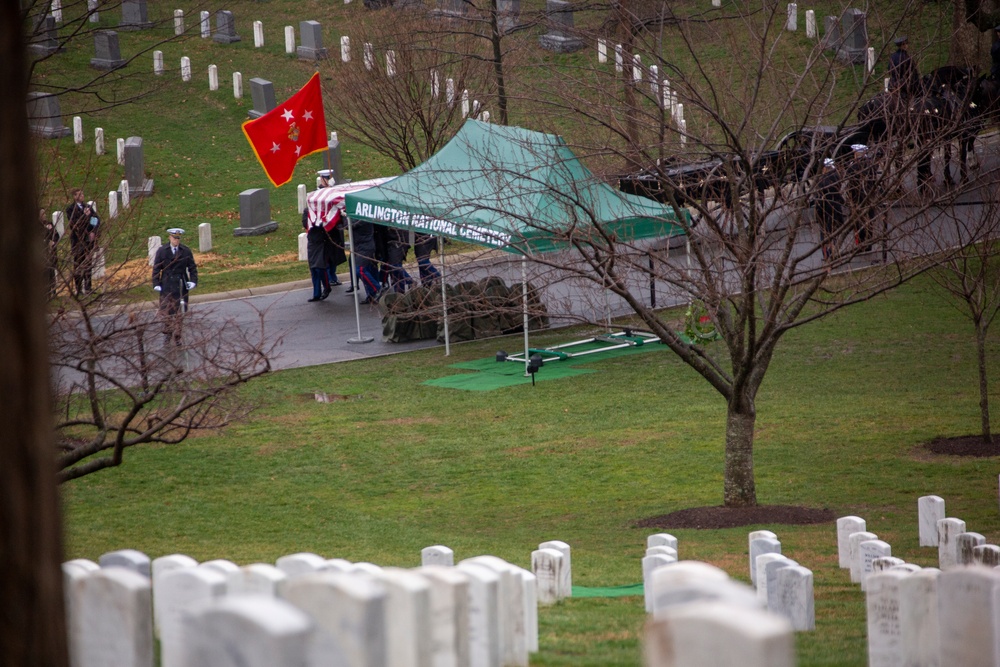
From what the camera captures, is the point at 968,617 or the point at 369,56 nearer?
the point at 968,617

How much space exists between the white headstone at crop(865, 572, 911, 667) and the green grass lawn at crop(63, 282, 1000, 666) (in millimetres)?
1444

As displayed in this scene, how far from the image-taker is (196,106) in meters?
35.6

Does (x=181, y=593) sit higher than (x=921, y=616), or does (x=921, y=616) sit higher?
(x=181, y=593)

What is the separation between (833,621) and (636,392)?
31.9 feet

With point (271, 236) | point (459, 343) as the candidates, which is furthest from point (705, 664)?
point (271, 236)

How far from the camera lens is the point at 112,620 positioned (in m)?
3.01

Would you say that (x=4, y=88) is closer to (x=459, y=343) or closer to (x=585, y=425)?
(x=585, y=425)

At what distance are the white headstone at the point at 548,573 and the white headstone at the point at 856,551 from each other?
1865mm

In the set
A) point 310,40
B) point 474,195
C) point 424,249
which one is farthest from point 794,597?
point 310,40

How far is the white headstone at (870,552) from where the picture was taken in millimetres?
6730

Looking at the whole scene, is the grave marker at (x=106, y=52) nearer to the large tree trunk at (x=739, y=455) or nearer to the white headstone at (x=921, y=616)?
the large tree trunk at (x=739, y=455)

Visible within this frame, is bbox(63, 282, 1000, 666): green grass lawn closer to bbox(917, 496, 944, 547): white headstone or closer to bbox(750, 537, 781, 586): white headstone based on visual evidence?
bbox(917, 496, 944, 547): white headstone

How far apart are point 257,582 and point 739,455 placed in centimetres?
755

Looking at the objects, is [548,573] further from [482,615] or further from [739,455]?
[739,455]
